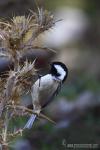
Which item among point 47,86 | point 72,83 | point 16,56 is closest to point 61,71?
point 47,86

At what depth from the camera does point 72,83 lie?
7.91 meters

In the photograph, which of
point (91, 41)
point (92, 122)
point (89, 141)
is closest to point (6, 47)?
point (89, 141)

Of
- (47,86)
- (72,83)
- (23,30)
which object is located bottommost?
(47,86)

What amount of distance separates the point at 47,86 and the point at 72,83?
5.35 metres

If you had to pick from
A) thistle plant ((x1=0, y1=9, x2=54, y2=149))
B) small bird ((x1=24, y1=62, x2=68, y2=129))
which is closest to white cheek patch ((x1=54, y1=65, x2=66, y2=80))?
small bird ((x1=24, y1=62, x2=68, y2=129))

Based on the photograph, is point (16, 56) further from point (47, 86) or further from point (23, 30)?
point (47, 86)

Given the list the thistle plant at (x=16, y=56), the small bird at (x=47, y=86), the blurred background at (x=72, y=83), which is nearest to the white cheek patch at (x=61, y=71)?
the small bird at (x=47, y=86)

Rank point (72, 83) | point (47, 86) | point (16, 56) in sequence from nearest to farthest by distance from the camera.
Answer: point (16, 56) < point (47, 86) < point (72, 83)

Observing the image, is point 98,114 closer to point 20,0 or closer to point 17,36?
point 20,0

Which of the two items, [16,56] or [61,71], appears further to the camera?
[61,71]

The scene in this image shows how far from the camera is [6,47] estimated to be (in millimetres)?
2164

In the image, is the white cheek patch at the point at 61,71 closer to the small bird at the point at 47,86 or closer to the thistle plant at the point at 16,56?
the small bird at the point at 47,86

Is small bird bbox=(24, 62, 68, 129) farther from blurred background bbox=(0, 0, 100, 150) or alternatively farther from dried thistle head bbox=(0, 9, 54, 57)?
dried thistle head bbox=(0, 9, 54, 57)

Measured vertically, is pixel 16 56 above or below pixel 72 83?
below
